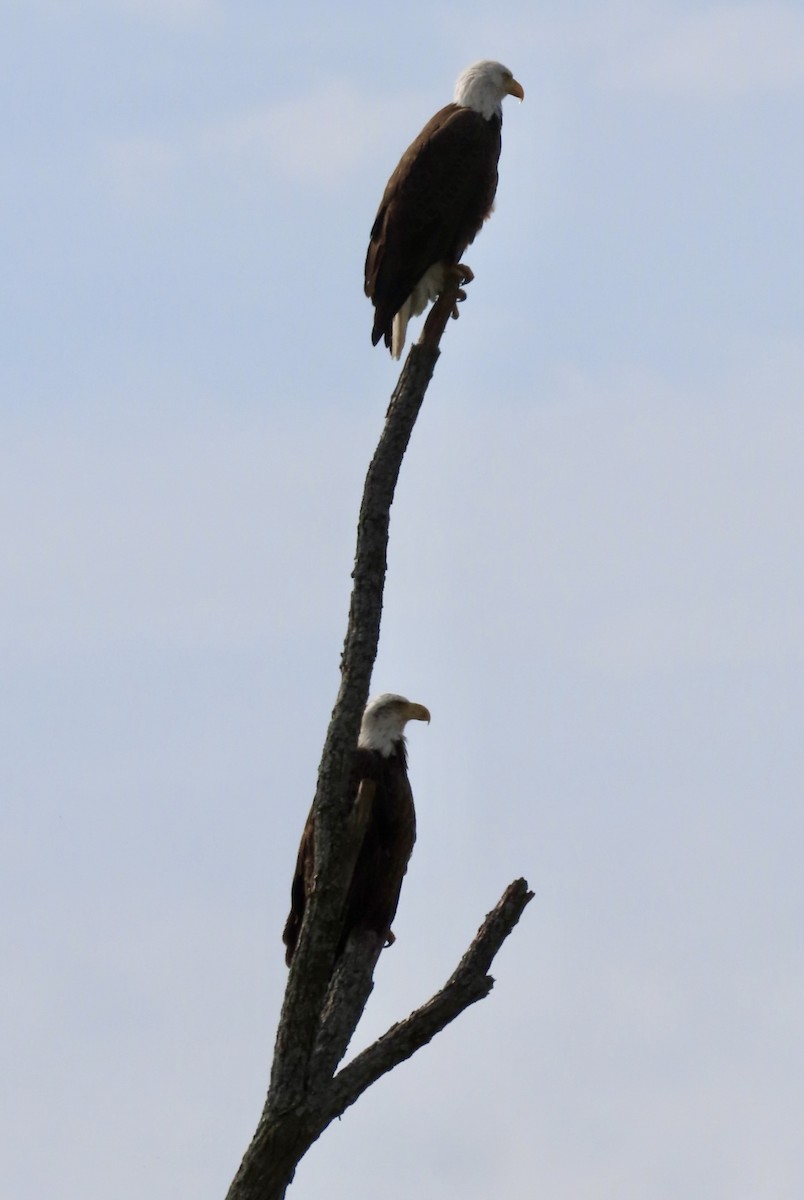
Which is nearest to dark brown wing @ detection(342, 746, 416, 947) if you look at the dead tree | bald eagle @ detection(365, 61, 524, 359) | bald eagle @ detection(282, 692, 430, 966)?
bald eagle @ detection(282, 692, 430, 966)

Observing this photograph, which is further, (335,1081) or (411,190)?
(411,190)

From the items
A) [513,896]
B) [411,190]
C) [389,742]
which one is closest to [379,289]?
[411,190]

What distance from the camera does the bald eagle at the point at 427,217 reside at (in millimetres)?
8820

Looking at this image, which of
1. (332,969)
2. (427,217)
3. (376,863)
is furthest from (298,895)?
(427,217)

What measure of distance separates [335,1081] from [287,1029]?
22cm

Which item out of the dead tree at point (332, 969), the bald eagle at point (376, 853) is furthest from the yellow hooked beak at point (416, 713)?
the dead tree at point (332, 969)

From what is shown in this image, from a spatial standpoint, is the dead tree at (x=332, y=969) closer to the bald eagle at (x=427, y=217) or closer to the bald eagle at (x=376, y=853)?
the bald eagle at (x=376, y=853)

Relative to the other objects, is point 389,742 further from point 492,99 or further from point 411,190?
point 492,99

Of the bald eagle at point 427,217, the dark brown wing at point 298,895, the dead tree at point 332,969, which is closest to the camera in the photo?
the dead tree at point 332,969

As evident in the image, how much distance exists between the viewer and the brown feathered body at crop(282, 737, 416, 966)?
7.45 m

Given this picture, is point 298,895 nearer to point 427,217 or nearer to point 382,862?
point 382,862

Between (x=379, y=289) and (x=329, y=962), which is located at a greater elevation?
(x=379, y=289)

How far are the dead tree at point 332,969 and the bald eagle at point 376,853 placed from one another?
0.72 m

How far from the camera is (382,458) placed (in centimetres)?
662
